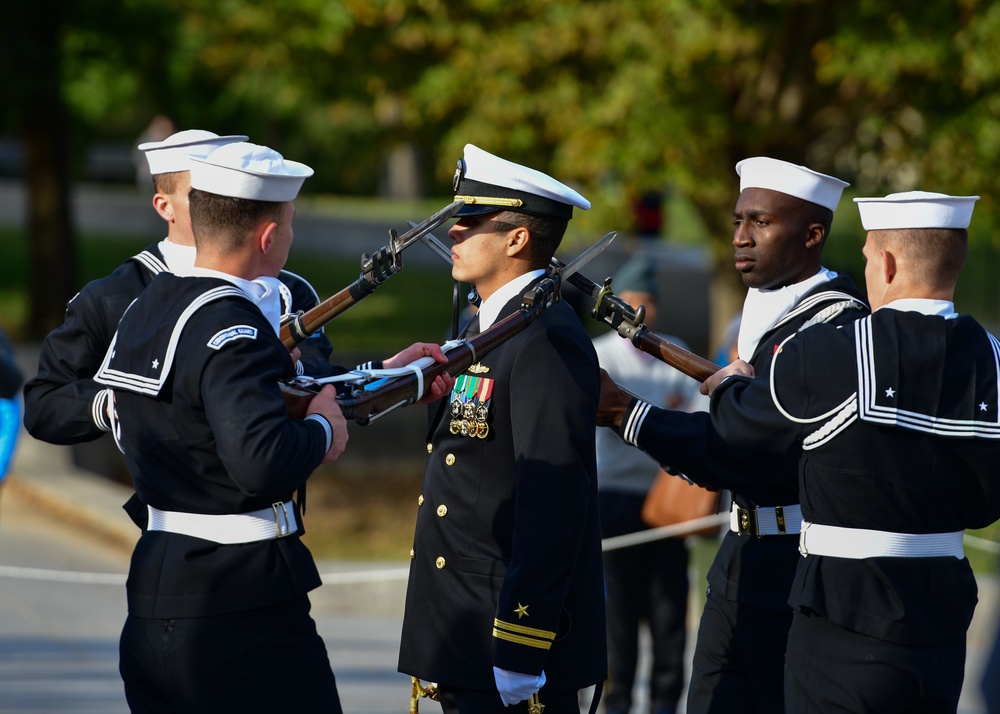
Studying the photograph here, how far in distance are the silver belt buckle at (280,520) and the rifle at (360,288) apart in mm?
724

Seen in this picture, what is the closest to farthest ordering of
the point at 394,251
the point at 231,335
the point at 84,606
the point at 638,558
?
the point at 231,335
the point at 394,251
the point at 638,558
the point at 84,606

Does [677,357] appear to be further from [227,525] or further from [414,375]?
[227,525]

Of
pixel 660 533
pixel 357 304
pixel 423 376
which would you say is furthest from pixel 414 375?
pixel 357 304

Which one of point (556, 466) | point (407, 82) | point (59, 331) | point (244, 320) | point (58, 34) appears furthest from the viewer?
point (58, 34)

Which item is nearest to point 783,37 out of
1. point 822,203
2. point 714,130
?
point 714,130

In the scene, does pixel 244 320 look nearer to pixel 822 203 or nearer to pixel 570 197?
pixel 570 197

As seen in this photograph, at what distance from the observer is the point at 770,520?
4.13 m

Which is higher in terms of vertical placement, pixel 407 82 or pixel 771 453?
pixel 407 82

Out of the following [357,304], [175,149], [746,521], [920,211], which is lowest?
[357,304]

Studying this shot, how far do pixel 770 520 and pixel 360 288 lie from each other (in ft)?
4.55

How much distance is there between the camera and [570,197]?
3762 mm

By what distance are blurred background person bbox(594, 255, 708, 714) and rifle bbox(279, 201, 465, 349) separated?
266cm

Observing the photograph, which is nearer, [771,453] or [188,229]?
[771,453]

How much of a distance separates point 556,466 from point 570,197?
0.75 metres
